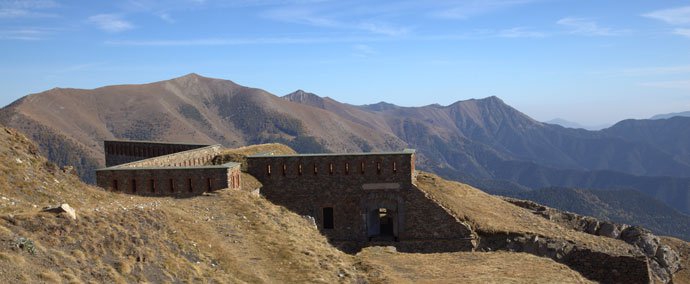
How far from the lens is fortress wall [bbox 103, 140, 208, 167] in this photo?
41938mm

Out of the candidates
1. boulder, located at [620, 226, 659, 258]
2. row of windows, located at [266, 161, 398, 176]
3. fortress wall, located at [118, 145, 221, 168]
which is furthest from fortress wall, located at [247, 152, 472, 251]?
boulder, located at [620, 226, 659, 258]

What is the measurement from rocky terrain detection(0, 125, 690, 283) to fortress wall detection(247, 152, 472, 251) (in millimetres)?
2759

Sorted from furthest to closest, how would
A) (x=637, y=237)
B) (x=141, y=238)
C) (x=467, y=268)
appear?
1. (x=637, y=237)
2. (x=467, y=268)
3. (x=141, y=238)

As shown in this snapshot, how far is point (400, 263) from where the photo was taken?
2377 cm

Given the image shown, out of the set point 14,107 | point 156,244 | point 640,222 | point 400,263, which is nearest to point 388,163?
point 400,263

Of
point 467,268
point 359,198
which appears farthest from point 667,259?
point 359,198

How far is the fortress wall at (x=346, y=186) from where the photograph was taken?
32.8 meters

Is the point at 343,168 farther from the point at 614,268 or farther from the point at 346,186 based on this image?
the point at 614,268

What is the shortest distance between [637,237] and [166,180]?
29142 millimetres

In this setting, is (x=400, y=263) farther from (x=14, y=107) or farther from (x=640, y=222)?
(x=14, y=107)

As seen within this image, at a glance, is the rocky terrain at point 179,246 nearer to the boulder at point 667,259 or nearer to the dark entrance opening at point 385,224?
the boulder at point 667,259

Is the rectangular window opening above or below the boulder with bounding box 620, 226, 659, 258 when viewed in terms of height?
above

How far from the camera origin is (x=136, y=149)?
43.8m

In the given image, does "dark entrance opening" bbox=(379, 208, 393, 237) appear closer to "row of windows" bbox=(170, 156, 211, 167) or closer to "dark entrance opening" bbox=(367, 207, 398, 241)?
"dark entrance opening" bbox=(367, 207, 398, 241)
